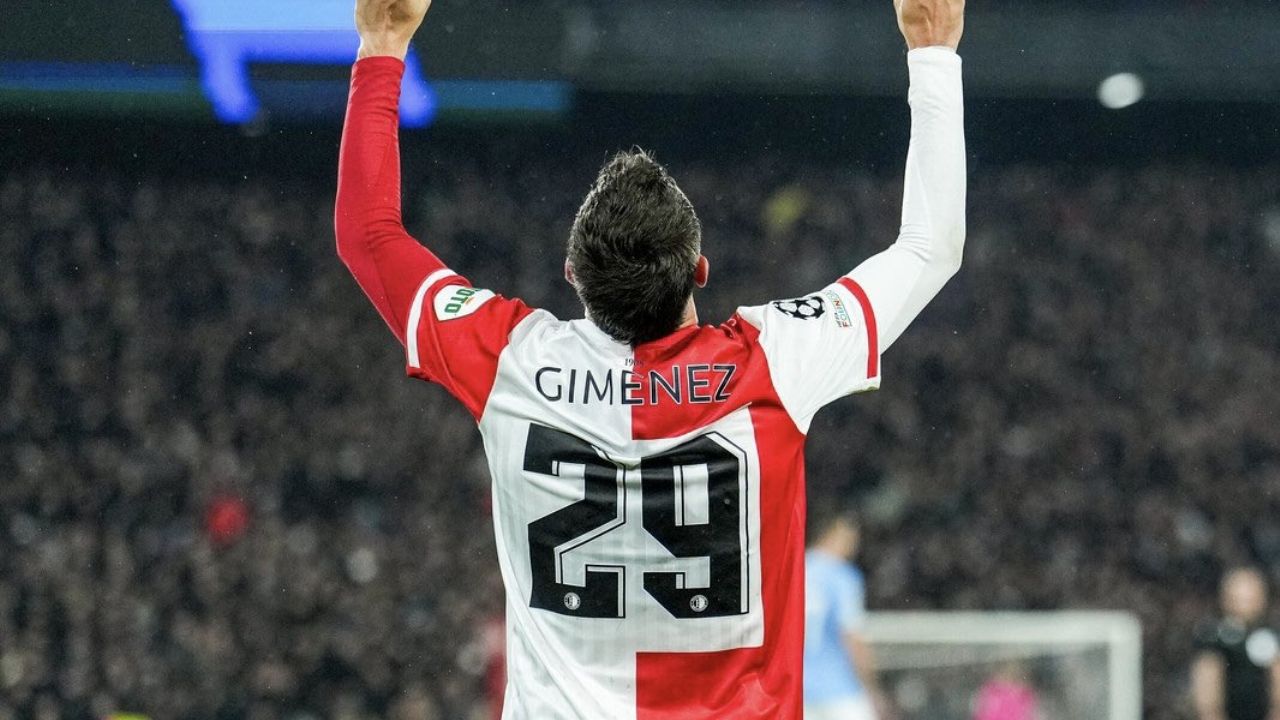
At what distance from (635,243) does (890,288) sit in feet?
0.90

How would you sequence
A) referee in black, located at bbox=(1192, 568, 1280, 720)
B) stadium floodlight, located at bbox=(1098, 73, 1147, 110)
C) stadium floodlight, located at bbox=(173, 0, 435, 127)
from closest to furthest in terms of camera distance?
stadium floodlight, located at bbox=(173, 0, 435, 127)
referee in black, located at bbox=(1192, 568, 1280, 720)
stadium floodlight, located at bbox=(1098, 73, 1147, 110)

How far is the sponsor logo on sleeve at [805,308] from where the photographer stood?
1.45 m

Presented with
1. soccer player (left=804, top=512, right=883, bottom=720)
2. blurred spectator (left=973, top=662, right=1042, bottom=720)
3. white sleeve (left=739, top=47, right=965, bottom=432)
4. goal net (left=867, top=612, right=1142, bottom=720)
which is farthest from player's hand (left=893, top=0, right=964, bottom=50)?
blurred spectator (left=973, top=662, right=1042, bottom=720)

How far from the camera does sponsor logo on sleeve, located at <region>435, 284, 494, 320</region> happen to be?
146cm

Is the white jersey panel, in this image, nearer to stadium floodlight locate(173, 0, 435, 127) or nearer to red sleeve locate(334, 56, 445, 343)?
red sleeve locate(334, 56, 445, 343)

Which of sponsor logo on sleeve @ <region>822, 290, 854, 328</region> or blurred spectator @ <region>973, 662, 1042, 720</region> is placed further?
blurred spectator @ <region>973, 662, 1042, 720</region>

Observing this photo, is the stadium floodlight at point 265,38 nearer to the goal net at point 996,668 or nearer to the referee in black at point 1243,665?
the goal net at point 996,668

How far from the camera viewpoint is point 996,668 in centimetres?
687

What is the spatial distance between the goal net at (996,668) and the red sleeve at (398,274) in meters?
5.50

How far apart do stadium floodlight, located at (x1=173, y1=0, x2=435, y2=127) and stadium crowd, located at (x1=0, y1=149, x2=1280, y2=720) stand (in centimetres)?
401

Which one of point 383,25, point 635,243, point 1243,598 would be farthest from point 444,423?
point 635,243

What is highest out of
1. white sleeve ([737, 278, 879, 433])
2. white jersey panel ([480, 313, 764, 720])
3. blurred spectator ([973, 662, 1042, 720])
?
white sleeve ([737, 278, 879, 433])

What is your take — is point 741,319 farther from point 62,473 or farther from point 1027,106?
point 62,473

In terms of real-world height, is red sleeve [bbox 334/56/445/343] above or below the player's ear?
above
